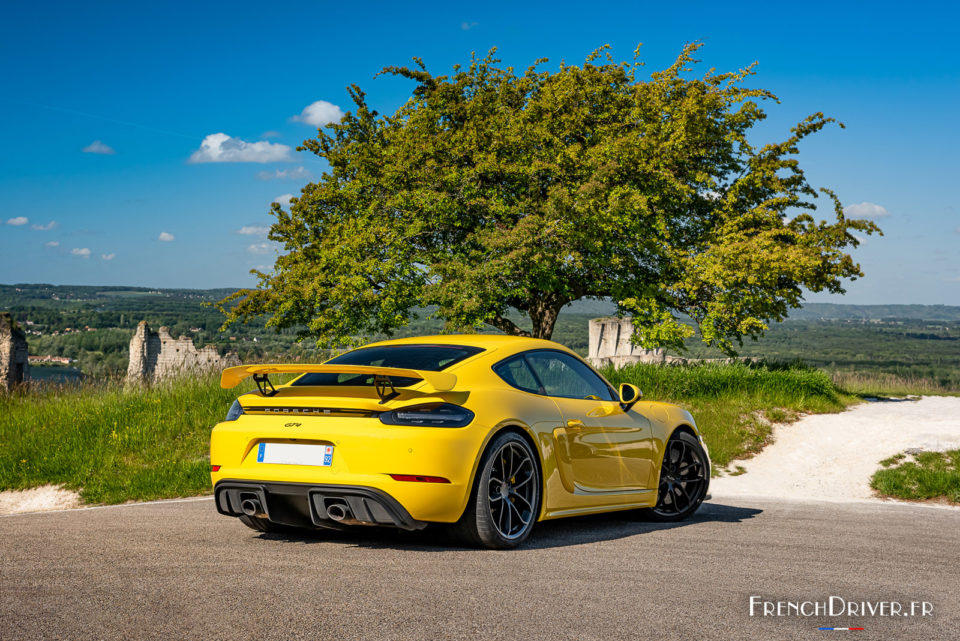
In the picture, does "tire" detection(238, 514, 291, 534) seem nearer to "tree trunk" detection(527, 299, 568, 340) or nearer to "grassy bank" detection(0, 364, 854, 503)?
"grassy bank" detection(0, 364, 854, 503)

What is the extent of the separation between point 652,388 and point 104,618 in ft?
43.9

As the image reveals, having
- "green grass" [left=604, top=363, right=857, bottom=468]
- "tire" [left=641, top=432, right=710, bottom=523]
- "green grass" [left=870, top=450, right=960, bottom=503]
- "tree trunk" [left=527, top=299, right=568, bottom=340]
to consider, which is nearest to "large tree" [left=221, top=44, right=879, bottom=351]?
"tree trunk" [left=527, top=299, right=568, bottom=340]

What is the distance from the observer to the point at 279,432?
5.64m

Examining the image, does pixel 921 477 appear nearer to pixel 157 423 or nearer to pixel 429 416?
pixel 429 416

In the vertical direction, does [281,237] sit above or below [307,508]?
above

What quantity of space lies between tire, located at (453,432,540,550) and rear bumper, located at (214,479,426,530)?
1.26 ft

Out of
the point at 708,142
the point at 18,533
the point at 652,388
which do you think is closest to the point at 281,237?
the point at 708,142

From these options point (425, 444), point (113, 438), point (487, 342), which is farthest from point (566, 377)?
point (113, 438)

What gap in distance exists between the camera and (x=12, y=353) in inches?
953

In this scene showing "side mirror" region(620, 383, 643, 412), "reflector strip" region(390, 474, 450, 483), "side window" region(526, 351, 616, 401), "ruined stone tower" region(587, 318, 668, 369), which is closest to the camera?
"reflector strip" region(390, 474, 450, 483)

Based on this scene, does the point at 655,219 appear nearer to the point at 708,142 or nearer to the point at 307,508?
the point at 708,142

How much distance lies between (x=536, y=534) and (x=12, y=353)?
72.4 ft

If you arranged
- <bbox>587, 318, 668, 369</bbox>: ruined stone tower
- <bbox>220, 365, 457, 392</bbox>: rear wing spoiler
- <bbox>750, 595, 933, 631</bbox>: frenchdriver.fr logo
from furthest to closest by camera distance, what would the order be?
<bbox>587, 318, 668, 369</bbox>: ruined stone tower → <bbox>220, 365, 457, 392</bbox>: rear wing spoiler → <bbox>750, 595, 933, 631</bbox>: frenchdriver.fr logo

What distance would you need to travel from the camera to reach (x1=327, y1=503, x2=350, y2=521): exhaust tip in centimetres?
540
